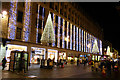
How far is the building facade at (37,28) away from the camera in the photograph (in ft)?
94.3

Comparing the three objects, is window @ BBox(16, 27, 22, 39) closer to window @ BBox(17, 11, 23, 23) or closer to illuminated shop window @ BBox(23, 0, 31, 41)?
illuminated shop window @ BBox(23, 0, 31, 41)

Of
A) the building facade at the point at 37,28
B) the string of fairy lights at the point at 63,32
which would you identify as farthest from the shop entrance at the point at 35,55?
the string of fairy lights at the point at 63,32

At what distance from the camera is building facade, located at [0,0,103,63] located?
28731mm

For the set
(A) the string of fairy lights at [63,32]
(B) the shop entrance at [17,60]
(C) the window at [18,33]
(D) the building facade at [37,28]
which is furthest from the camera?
(C) the window at [18,33]

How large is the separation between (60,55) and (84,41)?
2812 cm

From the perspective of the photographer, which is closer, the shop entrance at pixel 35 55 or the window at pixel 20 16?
the window at pixel 20 16

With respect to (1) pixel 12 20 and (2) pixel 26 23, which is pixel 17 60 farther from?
(2) pixel 26 23

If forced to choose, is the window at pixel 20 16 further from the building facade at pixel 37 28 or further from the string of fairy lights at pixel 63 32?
the string of fairy lights at pixel 63 32

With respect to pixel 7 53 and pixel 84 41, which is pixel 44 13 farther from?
pixel 84 41

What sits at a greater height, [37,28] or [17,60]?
[37,28]

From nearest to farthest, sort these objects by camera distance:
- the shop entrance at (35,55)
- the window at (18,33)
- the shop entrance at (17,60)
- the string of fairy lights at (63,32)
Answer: the shop entrance at (17,60), the string of fairy lights at (63,32), the window at (18,33), the shop entrance at (35,55)

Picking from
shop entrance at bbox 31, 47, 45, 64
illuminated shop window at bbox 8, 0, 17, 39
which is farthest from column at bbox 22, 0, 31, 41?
shop entrance at bbox 31, 47, 45, 64

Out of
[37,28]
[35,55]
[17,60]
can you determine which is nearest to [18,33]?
[37,28]

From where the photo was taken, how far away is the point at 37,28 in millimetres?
36188
